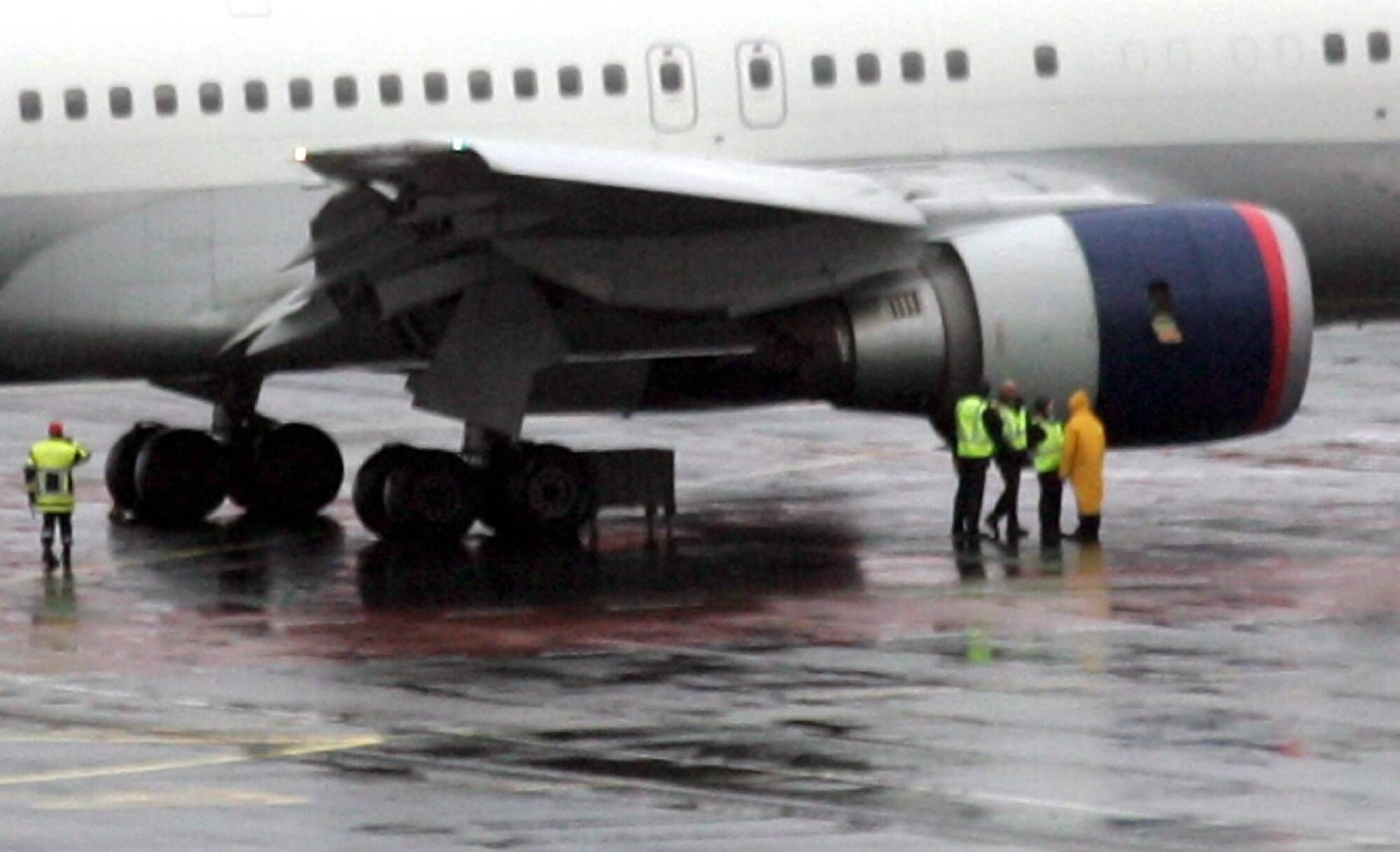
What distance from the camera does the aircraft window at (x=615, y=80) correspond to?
26.9m

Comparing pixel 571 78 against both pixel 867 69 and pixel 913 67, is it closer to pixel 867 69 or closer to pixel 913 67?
pixel 867 69

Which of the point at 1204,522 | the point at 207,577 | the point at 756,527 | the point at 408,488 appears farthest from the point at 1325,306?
the point at 207,577

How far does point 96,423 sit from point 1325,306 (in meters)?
16.2

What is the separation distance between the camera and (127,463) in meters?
29.6

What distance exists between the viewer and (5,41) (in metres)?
26.8

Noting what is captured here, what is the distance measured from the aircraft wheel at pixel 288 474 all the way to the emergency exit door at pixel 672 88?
4708 millimetres

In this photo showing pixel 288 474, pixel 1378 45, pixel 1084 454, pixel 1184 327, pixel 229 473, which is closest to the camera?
pixel 1184 327

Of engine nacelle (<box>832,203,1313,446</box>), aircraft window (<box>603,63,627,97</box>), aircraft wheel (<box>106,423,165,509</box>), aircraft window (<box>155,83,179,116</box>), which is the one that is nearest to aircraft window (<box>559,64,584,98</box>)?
aircraft window (<box>603,63,627,97</box>)

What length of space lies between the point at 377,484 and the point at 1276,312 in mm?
7152

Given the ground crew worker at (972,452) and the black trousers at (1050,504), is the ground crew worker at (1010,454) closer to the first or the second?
the ground crew worker at (972,452)

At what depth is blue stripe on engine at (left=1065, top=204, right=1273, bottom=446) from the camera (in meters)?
25.1

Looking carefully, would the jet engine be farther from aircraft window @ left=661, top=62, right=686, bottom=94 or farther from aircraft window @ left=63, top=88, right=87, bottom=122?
aircraft window @ left=63, top=88, right=87, bottom=122

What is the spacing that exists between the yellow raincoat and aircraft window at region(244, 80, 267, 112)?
665 cm

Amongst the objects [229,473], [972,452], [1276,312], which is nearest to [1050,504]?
[972,452]
